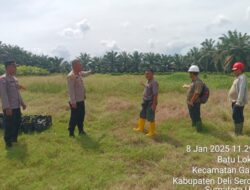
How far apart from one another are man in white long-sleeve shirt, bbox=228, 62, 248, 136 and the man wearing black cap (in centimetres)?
441

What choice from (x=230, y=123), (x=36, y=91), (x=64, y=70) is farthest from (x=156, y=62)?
(x=230, y=123)

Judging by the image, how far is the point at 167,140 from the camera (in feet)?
23.7

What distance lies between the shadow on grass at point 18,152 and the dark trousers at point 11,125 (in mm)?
213

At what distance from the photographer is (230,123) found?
8.23 metres

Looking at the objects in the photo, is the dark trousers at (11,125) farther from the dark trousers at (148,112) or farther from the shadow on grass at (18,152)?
the dark trousers at (148,112)

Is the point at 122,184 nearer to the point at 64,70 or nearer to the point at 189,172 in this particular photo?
the point at 189,172

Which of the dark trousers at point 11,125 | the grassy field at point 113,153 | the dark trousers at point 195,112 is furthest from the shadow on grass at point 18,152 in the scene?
the dark trousers at point 195,112

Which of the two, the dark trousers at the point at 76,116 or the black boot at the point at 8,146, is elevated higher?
the dark trousers at the point at 76,116

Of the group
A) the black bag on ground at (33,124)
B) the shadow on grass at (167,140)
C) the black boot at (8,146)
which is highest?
the black bag on ground at (33,124)

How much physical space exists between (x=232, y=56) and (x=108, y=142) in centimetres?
4555

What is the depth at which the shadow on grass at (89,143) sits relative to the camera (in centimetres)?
673

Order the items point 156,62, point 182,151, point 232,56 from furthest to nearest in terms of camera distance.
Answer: point 156,62 < point 232,56 < point 182,151

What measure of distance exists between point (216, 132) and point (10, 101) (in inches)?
170

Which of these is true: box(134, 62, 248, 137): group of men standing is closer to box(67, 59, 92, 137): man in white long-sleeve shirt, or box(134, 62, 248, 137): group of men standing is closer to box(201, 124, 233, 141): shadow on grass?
box(201, 124, 233, 141): shadow on grass
